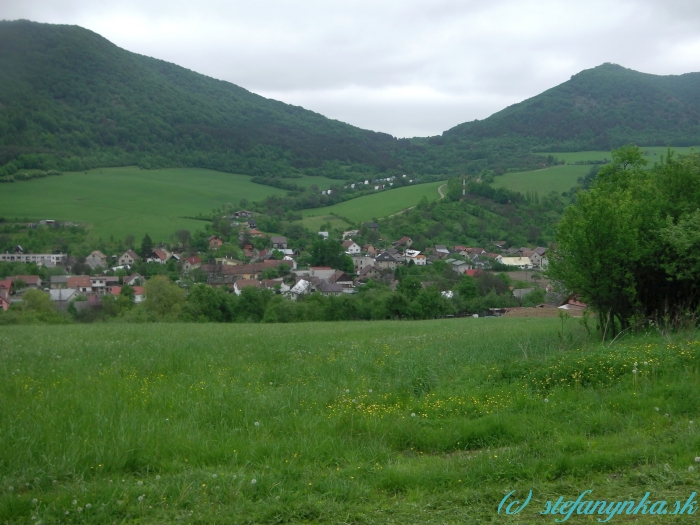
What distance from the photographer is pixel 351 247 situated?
292ft

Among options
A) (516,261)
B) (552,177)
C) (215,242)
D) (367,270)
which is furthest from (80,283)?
(552,177)

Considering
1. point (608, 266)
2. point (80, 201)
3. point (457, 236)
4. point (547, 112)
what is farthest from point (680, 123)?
point (608, 266)

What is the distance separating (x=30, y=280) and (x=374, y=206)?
6847 cm

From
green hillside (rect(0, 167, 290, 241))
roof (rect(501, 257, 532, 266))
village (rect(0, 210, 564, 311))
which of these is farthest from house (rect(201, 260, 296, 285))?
roof (rect(501, 257, 532, 266))

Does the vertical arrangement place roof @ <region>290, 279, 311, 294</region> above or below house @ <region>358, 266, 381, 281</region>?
above

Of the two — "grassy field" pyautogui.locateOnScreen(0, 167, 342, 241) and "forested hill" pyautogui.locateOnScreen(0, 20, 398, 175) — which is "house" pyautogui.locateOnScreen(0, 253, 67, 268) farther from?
"forested hill" pyautogui.locateOnScreen(0, 20, 398, 175)

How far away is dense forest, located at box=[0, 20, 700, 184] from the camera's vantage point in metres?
66.4

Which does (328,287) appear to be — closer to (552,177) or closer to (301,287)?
(301,287)

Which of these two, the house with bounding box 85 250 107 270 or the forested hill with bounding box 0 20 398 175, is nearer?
the forested hill with bounding box 0 20 398 175

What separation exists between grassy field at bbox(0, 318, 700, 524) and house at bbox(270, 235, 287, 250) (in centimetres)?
8187

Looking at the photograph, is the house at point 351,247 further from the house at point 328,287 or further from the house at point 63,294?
the house at point 63,294

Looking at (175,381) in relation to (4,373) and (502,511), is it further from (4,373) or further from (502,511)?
(502,511)

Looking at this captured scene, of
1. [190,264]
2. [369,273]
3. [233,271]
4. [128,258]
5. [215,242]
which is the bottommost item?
[369,273]

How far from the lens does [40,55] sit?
134 feet
